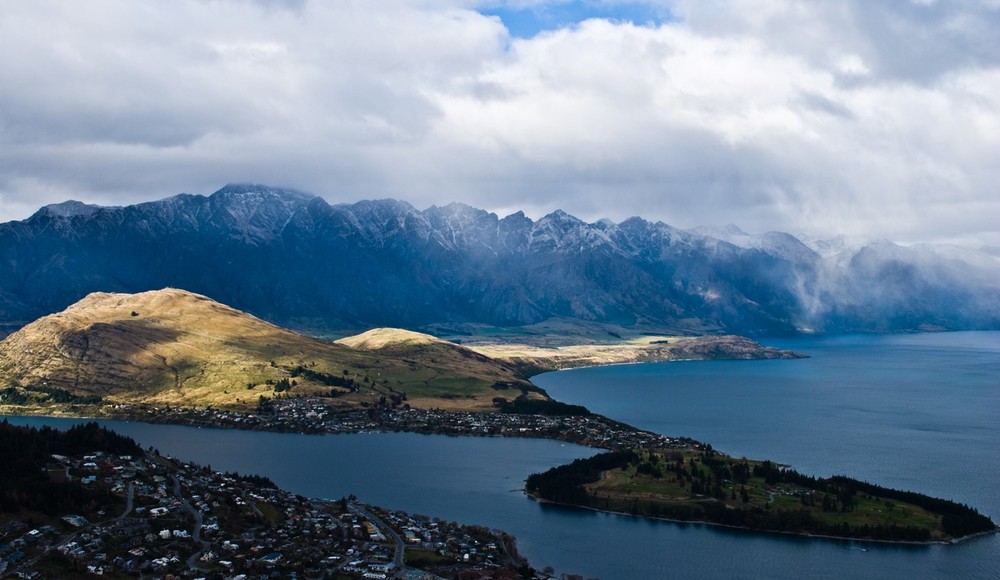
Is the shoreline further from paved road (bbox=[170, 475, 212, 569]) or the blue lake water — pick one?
paved road (bbox=[170, 475, 212, 569])

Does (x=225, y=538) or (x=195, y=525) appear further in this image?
(x=195, y=525)

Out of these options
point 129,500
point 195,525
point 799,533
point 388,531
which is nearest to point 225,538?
point 195,525

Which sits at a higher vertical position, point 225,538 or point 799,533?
point 799,533

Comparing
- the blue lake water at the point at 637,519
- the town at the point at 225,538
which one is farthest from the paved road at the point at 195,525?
the blue lake water at the point at 637,519

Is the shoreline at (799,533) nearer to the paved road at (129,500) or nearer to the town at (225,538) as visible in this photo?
the town at (225,538)

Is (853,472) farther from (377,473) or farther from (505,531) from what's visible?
(377,473)

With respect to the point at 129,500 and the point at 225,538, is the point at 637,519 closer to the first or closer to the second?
the point at 225,538

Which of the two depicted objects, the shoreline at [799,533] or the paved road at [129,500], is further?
the shoreline at [799,533]

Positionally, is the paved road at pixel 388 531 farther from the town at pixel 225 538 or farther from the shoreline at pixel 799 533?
the shoreline at pixel 799 533

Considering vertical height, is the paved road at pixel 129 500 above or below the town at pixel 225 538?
above

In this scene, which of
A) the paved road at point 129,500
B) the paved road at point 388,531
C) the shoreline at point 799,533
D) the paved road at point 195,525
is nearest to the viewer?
the paved road at point 195,525

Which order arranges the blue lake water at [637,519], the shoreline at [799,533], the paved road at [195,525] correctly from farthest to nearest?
1. the shoreline at [799,533]
2. the blue lake water at [637,519]
3. the paved road at [195,525]
